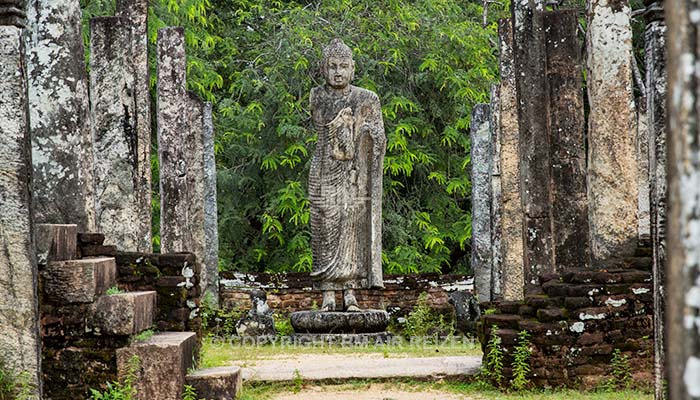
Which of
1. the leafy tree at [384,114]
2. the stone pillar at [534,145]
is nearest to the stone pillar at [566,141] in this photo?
the stone pillar at [534,145]

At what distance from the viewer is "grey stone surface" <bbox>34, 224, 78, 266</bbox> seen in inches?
337

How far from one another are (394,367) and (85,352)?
11.5 ft

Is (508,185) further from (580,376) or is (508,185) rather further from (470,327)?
(580,376)

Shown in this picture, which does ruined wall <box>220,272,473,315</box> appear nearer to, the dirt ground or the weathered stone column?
the weathered stone column

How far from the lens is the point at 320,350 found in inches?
577

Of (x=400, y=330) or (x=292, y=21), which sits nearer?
(x=400, y=330)

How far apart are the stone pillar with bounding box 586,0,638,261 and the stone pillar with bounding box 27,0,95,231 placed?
4869 mm

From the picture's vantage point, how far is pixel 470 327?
688 inches

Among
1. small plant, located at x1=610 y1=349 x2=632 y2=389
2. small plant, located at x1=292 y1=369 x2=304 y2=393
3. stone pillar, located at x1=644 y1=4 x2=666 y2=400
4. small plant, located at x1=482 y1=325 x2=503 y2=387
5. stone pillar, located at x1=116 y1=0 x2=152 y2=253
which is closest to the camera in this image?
stone pillar, located at x1=644 y1=4 x2=666 y2=400

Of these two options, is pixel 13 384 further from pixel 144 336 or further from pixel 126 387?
pixel 144 336

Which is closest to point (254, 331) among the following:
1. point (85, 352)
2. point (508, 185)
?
point (508, 185)

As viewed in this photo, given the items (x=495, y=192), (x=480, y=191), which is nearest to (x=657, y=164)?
(x=495, y=192)

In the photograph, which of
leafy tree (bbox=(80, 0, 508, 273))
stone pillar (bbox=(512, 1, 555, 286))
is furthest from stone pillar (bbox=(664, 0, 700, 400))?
leafy tree (bbox=(80, 0, 508, 273))

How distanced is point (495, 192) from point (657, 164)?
10.0 meters
